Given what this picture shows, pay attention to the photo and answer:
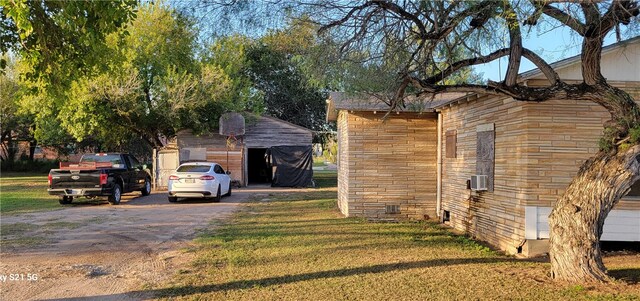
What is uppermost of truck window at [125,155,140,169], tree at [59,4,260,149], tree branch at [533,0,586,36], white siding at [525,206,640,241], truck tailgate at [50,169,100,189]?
tree at [59,4,260,149]

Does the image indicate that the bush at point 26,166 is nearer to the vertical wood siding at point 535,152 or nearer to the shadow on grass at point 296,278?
the shadow on grass at point 296,278

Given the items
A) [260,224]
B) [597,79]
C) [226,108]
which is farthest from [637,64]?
[226,108]

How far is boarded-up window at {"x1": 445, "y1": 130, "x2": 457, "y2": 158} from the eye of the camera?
1146 centimetres

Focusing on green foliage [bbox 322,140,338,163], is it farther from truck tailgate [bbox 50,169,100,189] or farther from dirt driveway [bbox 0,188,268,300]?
dirt driveway [bbox 0,188,268,300]

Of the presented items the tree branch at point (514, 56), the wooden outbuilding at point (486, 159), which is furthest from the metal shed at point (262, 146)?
the tree branch at point (514, 56)

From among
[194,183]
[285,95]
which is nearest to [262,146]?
[194,183]

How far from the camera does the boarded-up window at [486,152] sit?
940 cm

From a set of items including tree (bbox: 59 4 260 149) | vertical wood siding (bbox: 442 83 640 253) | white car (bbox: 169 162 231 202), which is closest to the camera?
vertical wood siding (bbox: 442 83 640 253)

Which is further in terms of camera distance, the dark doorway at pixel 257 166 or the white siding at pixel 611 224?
the dark doorway at pixel 257 166

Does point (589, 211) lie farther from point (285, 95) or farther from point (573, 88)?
point (285, 95)

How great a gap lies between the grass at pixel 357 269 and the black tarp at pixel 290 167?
13734mm

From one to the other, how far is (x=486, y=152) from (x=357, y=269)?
4019 millimetres

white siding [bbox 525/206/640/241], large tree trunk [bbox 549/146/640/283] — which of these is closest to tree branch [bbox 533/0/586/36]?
large tree trunk [bbox 549/146/640/283]

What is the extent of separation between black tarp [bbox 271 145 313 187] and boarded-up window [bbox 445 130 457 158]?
44.8 ft
